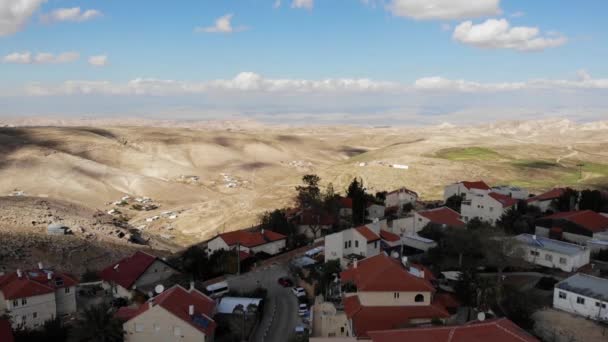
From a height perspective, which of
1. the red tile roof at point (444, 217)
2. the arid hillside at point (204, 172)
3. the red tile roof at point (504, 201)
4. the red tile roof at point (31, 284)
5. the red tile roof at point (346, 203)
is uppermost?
the red tile roof at point (504, 201)

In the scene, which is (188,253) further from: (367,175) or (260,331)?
(367,175)

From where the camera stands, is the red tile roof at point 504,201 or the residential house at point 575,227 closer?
the residential house at point 575,227

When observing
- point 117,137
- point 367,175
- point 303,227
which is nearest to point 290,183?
point 367,175

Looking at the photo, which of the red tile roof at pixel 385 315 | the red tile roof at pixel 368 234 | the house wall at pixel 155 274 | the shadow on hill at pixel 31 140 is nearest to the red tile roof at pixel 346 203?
the red tile roof at pixel 368 234

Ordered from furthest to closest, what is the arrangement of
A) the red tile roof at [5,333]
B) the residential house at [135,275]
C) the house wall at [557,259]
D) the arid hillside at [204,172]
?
the arid hillside at [204,172]
the residential house at [135,275]
the house wall at [557,259]
the red tile roof at [5,333]

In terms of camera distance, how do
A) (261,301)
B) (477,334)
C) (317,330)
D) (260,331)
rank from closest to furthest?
(477,334), (317,330), (260,331), (261,301)

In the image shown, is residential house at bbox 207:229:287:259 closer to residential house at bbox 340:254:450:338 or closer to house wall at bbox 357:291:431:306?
residential house at bbox 340:254:450:338

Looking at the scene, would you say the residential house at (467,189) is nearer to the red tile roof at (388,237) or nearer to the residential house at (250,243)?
the red tile roof at (388,237)

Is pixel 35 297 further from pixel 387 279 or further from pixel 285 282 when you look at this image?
pixel 387 279
